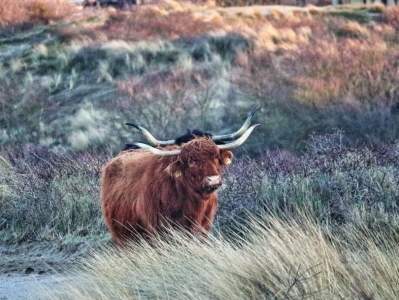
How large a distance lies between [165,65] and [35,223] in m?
23.0

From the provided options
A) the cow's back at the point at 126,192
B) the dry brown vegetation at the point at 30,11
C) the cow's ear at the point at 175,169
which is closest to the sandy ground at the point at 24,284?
the cow's back at the point at 126,192

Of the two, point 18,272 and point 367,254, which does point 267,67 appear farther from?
point 367,254

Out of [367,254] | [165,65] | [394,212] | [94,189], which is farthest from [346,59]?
[367,254]

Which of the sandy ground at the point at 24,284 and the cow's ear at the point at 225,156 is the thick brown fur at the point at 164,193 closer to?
the cow's ear at the point at 225,156

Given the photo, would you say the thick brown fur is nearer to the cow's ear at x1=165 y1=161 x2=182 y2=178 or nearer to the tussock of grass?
the cow's ear at x1=165 y1=161 x2=182 y2=178

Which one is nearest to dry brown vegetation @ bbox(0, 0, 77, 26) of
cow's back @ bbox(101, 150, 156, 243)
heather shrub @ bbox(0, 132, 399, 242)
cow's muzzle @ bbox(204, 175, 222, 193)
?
heather shrub @ bbox(0, 132, 399, 242)

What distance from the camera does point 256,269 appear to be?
726 centimetres

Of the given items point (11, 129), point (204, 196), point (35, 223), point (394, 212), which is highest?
point (204, 196)

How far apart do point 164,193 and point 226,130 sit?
17.1 m

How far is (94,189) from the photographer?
13664 mm

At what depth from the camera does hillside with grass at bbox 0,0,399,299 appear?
24.9 feet

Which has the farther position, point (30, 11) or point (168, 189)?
point (30, 11)

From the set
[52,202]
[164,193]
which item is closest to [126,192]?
[164,193]

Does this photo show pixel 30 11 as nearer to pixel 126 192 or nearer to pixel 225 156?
pixel 126 192
